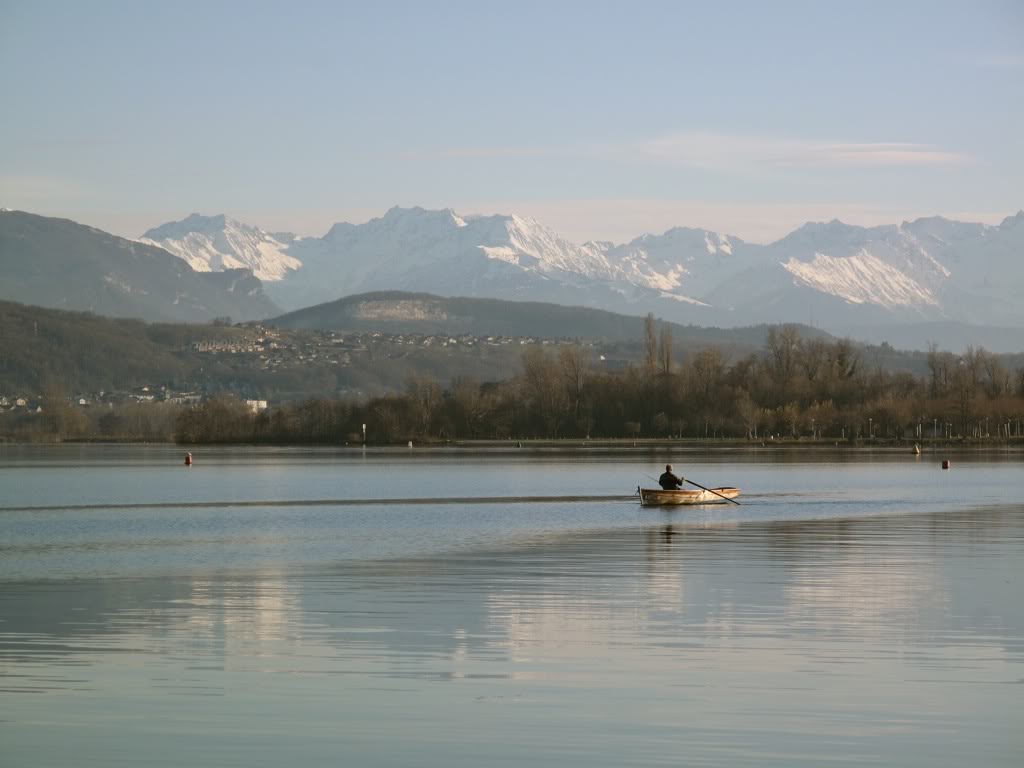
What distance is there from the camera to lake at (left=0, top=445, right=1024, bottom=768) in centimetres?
1555

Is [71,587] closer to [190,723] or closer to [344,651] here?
[344,651]

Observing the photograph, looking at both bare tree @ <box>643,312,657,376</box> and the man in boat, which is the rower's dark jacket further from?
bare tree @ <box>643,312,657,376</box>

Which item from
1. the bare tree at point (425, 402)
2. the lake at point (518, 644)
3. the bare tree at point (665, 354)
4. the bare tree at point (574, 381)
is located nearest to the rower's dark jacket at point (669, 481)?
the lake at point (518, 644)

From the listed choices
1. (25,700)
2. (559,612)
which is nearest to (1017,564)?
(559,612)

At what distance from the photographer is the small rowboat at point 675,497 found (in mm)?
55250

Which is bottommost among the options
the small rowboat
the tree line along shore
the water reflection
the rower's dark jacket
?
the water reflection

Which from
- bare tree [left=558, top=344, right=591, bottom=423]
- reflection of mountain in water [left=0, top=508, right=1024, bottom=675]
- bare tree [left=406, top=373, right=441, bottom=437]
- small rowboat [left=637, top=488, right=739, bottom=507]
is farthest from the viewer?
bare tree [left=406, top=373, right=441, bottom=437]

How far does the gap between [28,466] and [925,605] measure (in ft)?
352

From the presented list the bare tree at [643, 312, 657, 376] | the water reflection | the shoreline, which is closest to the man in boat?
the water reflection

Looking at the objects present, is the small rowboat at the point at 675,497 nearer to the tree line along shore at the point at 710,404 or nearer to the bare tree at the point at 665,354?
the tree line along shore at the point at 710,404

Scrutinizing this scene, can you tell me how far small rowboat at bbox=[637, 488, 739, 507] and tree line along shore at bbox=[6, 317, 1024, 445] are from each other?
112m

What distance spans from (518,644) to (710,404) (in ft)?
496

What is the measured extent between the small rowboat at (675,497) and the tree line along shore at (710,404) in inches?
4405

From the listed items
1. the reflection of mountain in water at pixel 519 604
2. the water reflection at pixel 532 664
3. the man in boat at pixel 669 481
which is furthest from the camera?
the man in boat at pixel 669 481
